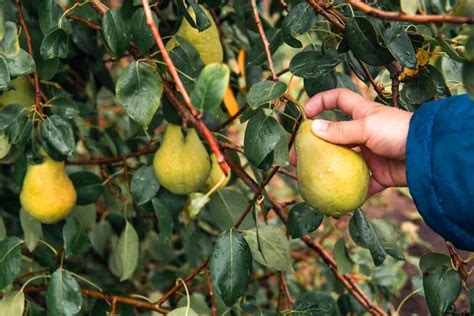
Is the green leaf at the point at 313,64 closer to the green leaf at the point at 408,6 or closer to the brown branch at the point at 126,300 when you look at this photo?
the green leaf at the point at 408,6

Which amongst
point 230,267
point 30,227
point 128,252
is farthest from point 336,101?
point 30,227

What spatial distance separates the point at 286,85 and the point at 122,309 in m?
0.54

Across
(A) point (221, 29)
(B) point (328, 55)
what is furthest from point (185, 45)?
(A) point (221, 29)

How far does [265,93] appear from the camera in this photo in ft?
2.89

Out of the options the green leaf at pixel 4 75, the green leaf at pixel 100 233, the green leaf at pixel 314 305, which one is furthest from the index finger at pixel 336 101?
the green leaf at pixel 100 233

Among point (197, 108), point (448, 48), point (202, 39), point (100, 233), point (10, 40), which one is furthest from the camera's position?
point (100, 233)

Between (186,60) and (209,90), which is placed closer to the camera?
(209,90)

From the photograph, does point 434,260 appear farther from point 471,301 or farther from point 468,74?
point 468,74

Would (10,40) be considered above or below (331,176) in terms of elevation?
above

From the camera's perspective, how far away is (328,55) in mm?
1006

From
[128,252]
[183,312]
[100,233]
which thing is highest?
[183,312]

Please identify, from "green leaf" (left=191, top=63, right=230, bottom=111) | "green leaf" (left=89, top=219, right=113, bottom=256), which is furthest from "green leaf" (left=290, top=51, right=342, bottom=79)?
"green leaf" (left=89, top=219, right=113, bottom=256)

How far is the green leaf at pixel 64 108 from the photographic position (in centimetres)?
111

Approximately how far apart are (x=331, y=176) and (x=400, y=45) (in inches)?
8.0
